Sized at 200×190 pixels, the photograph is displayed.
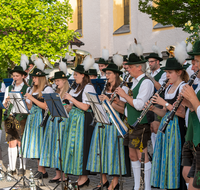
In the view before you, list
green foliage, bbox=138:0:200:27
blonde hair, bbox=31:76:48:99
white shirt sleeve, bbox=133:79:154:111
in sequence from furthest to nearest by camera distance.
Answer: green foliage, bbox=138:0:200:27 < blonde hair, bbox=31:76:48:99 < white shirt sleeve, bbox=133:79:154:111

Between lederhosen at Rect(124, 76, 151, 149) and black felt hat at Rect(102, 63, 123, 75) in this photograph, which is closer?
lederhosen at Rect(124, 76, 151, 149)

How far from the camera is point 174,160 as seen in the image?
4105 millimetres

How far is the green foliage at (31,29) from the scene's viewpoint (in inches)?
512

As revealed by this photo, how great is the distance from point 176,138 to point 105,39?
1832cm

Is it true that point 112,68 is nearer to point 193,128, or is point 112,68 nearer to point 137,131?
point 137,131

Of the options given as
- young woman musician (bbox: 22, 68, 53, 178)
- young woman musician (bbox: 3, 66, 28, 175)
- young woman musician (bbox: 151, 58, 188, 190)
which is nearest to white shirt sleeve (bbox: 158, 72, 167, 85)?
young woman musician (bbox: 151, 58, 188, 190)

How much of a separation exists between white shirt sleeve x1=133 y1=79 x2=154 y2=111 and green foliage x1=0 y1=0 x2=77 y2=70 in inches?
365

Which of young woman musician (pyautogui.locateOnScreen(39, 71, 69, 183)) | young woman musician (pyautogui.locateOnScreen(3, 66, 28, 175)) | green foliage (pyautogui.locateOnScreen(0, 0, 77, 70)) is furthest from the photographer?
green foliage (pyautogui.locateOnScreen(0, 0, 77, 70))

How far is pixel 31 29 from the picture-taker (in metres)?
13.5

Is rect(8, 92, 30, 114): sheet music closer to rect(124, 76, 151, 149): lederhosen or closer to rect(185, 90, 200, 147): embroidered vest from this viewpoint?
rect(124, 76, 151, 149): lederhosen

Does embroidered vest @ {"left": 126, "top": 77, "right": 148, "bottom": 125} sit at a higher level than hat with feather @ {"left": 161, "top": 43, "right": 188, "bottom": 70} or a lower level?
lower

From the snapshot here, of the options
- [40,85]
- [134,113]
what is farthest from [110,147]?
[40,85]

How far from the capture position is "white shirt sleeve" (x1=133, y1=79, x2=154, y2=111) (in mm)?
4344

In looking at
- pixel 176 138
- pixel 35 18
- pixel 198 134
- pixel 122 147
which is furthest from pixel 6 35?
pixel 198 134
